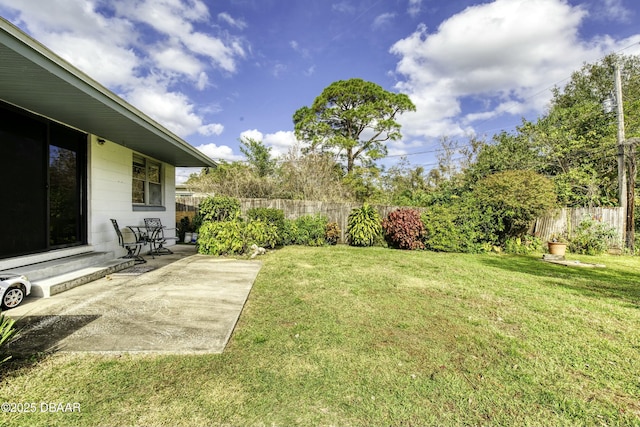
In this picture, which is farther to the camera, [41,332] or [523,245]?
[523,245]

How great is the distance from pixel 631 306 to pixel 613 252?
6586 mm

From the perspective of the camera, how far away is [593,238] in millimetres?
8266

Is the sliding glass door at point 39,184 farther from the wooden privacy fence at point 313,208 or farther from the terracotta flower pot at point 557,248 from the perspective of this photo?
the terracotta flower pot at point 557,248

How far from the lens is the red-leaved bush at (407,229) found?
884 centimetres

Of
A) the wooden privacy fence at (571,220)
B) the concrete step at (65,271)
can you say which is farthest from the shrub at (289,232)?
the wooden privacy fence at (571,220)

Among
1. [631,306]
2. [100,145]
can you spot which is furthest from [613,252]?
[100,145]


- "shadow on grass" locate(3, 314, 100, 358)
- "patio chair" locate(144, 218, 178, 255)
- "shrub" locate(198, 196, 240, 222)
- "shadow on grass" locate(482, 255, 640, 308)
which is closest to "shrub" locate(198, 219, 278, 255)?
"patio chair" locate(144, 218, 178, 255)

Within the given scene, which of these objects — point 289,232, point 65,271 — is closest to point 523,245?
point 289,232

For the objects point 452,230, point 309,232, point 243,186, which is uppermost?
point 243,186

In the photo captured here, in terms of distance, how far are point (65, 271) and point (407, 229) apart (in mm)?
8214

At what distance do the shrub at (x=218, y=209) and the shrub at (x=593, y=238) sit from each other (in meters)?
10.6

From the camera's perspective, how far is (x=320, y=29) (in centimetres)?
922

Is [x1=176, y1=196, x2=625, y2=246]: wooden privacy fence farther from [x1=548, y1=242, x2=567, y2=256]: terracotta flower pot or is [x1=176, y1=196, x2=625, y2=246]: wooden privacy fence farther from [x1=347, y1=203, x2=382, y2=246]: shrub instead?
[x1=548, y1=242, x2=567, y2=256]: terracotta flower pot

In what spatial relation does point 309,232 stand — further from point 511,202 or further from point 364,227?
point 511,202
